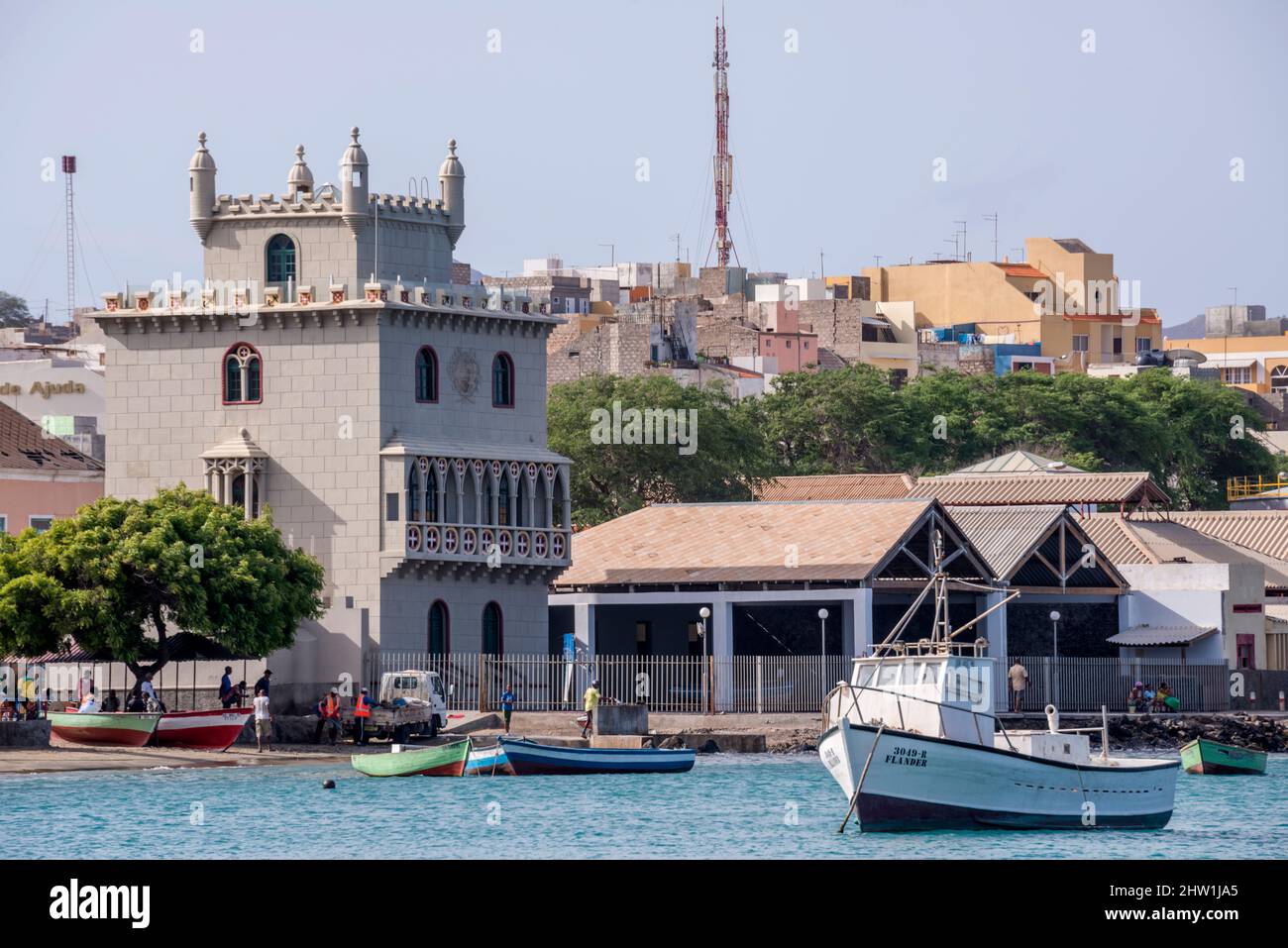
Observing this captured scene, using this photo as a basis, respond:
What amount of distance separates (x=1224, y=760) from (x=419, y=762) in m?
19.5

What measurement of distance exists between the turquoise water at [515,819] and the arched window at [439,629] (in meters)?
12.1

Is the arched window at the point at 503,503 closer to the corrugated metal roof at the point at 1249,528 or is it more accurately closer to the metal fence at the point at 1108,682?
the metal fence at the point at 1108,682

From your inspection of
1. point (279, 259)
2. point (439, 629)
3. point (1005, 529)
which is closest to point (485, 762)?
point (439, 629)

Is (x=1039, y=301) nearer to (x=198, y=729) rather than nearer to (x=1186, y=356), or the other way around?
(x=1186, y=356)

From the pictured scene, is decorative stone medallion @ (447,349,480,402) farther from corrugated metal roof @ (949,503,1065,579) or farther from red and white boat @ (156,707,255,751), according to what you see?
red and white boat @ (156,707,255,751)

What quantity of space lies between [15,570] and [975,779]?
26945mm

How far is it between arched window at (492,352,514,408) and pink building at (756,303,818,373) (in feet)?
253

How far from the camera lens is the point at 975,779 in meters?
42.2

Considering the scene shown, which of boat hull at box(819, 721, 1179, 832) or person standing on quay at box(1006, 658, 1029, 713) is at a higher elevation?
person standing on quay at box(1006, 658, 1029, 713)

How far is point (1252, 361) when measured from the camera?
187 m

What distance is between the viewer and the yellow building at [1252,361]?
182 meters

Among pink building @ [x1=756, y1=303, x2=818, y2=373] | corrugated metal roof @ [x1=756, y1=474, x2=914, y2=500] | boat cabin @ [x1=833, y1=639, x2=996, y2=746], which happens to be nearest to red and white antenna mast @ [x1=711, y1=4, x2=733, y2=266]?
pink building @ [x1=756, y1=303, x2=818, y2=373]

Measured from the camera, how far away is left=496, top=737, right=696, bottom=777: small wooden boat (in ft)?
183
